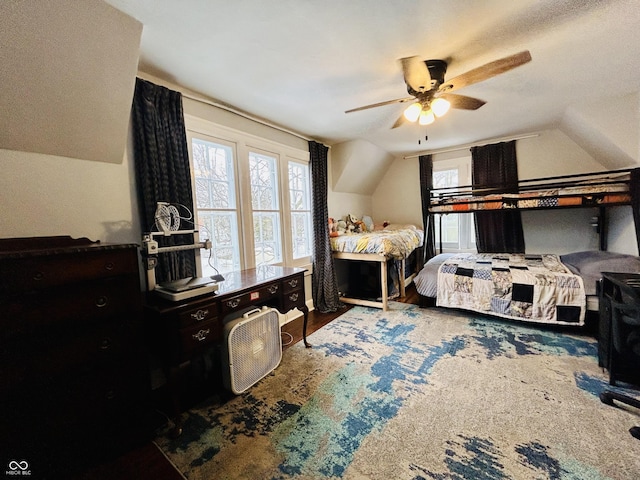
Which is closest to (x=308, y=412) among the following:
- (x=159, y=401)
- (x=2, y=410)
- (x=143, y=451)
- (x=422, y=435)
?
(x=422, y=435)

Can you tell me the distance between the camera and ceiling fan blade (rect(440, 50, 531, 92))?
150cm

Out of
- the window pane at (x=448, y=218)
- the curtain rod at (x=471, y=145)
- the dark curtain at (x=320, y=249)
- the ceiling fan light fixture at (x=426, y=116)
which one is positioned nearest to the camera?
the ceiling fan light fixture at (x=426, y=116)

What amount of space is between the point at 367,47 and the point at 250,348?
2171mm

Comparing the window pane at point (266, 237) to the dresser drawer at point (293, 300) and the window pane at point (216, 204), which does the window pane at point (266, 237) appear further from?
the dresser drawer at point (293, 300)

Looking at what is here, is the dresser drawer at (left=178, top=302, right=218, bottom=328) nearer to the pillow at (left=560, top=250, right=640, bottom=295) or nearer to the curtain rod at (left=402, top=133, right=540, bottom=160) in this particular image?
the pillow at (left=560, top=250, right=640, bottom=295)

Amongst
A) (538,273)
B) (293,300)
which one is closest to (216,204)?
(293,300)

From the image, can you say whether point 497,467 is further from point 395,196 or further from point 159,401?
point 395,196

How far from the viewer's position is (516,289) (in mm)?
2529

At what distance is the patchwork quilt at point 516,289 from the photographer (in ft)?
7.69

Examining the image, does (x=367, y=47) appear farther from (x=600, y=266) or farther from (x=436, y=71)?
(x=600, y=266)

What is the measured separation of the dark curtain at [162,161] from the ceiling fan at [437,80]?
1684 mm

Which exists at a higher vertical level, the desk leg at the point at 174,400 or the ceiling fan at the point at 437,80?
the ceiling fan at the point at 437,80

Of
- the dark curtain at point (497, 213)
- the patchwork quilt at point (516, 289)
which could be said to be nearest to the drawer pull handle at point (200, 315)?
the patchwork quilt at point (516, 289)

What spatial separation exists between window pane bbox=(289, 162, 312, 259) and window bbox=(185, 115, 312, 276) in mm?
13
